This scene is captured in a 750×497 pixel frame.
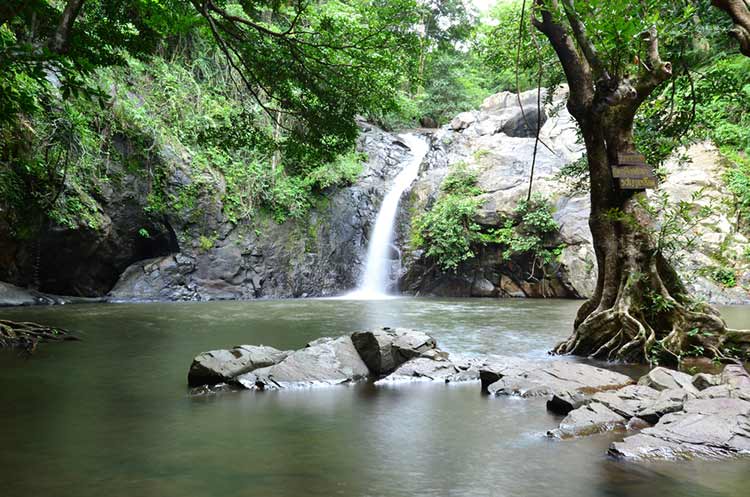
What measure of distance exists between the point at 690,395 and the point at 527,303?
488 inches

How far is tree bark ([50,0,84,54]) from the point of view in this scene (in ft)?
17.1

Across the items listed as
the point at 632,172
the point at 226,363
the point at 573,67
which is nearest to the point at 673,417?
the point at 632,172

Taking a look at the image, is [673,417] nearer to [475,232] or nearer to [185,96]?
[475,232]

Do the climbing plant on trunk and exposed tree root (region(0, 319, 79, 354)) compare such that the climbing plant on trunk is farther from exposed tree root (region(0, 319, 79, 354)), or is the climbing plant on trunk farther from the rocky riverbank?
exposed tree root (region(0, 319, 79, 354))

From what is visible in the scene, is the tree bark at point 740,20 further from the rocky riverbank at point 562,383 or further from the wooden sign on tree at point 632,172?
the wooden sign on tree at point 632,172

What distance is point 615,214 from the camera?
7.39 m

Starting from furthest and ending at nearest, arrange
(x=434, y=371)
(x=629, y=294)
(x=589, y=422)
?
(x=629, y=294) < (x=434, y=371) < (x=589, y=422)

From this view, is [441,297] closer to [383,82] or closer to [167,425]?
[383,82]

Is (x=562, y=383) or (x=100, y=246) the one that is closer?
(x=562, y=383)

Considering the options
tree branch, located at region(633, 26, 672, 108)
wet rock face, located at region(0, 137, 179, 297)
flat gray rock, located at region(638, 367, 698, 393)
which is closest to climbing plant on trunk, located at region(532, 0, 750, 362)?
tree branch, located at region(633, 26, 672, 108)

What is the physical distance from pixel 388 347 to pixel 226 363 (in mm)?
1870

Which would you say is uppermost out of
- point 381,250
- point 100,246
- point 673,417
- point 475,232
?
point 475,232

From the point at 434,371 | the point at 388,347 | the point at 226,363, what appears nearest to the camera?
the point at 226,363

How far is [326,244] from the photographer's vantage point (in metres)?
20.6
